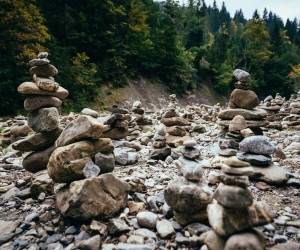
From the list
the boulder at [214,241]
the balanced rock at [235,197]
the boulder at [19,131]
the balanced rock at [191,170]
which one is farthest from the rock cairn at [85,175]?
the boulder at [19,131]

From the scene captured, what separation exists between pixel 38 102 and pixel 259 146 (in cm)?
481

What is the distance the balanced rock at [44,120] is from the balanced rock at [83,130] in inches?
45.6

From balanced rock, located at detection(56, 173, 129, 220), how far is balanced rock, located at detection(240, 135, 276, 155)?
273 cm

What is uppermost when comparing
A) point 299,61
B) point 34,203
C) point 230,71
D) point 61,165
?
point 299,61

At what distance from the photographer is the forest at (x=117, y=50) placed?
17688 millimetres

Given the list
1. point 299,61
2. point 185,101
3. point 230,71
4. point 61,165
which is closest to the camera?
point 61,165

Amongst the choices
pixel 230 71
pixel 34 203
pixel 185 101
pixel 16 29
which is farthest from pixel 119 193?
pixel 230 71

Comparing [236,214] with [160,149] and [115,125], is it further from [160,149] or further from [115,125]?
[115,125]

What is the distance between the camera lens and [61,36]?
25.6 metres

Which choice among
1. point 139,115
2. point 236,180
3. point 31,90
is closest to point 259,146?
point 236,180

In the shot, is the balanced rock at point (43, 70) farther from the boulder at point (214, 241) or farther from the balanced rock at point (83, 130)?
the boulder at point (214, 241)

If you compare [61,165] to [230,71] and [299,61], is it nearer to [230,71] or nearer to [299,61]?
[230,71]

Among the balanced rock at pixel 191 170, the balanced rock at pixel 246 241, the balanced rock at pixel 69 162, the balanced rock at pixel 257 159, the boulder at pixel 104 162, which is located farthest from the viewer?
the balanced rock at pixel 257 159

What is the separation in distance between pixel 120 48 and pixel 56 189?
2487 centimetres
